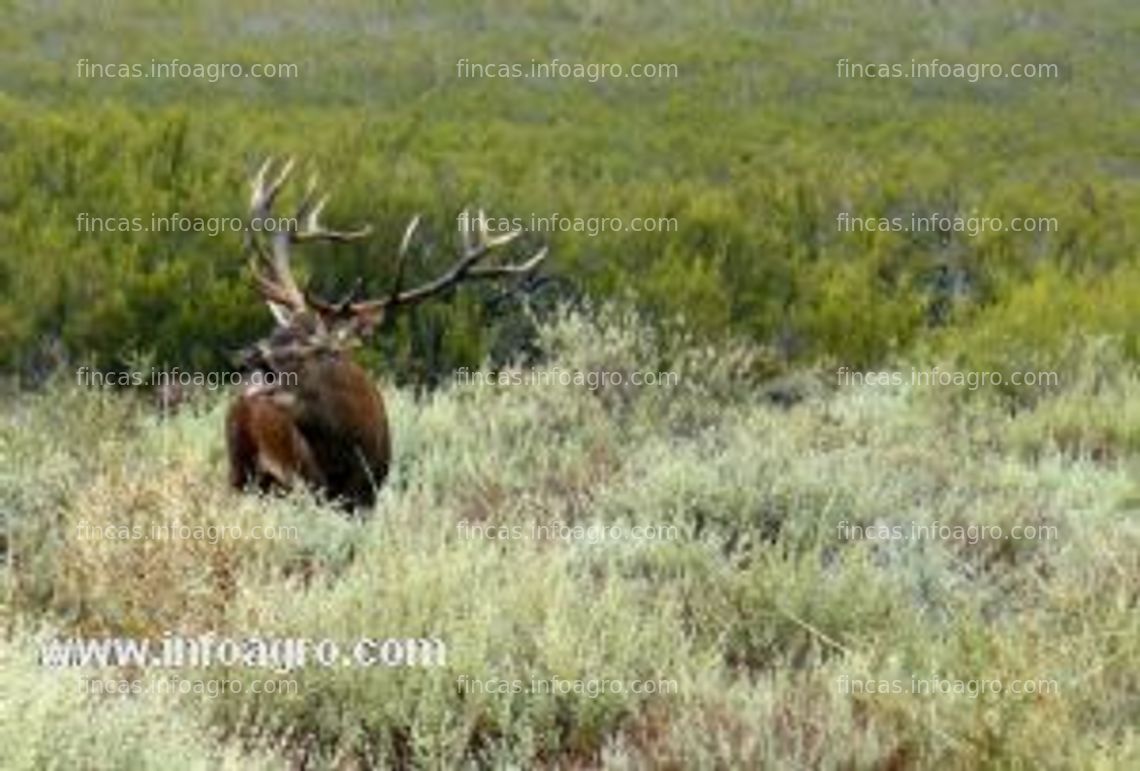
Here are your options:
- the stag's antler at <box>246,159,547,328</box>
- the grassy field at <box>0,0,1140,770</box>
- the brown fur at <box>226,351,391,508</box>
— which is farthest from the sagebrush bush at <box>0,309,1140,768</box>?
the stag's antler at <box>246,159,547,328</box>

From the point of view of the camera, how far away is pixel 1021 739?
4.59 metres

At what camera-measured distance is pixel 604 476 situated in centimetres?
877

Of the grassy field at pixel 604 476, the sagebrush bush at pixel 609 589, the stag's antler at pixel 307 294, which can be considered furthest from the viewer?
the stag's antler at pixel 307 294

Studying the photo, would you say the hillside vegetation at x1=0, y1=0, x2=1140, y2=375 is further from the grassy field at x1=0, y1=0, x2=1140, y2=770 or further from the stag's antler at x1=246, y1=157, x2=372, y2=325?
the stag's antler at x1=246, y1=157, x2=372, y2=325

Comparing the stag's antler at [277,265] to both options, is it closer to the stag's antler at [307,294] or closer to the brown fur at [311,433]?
the stag's antler at [307,294]

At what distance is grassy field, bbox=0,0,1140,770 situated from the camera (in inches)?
198

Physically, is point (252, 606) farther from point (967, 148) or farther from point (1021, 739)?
point (967, 148)

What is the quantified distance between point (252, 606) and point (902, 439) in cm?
534

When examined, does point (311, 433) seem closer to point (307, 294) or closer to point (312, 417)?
point (312, 417)

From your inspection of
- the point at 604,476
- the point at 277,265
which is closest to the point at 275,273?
the point at 277,265

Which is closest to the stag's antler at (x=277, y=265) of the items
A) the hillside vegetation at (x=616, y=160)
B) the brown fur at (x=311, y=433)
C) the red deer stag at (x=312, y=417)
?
the red deer stag at (x=312, y=417)

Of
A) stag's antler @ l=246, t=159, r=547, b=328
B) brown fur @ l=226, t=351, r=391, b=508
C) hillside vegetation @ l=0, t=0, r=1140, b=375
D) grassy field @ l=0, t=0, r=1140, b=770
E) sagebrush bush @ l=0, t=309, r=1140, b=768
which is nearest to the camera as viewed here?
sagebrush bush @ l=0, t=309, r=1140, b=768

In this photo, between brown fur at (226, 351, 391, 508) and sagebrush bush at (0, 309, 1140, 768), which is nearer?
sagebrush bush at (0, 309, 1140, 768)

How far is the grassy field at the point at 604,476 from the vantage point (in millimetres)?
5023
